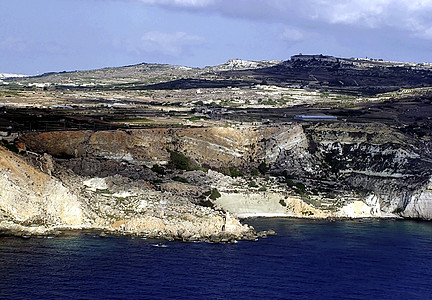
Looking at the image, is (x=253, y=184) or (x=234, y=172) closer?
(x=253, y=184)

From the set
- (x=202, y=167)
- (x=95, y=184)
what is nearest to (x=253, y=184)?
(x=202, y=167)

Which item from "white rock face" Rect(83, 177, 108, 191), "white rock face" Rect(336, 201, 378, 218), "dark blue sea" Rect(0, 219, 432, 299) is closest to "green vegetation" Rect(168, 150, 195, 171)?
"white rock face" Rect(83, 177, 108, 191)

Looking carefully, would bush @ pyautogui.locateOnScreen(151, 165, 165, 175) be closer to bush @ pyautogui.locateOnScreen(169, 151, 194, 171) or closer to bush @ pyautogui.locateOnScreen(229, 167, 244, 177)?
bush @ pyautogui.locateOnScreen(169, 151, 194, 171)

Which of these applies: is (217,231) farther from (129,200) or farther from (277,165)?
(277,165)

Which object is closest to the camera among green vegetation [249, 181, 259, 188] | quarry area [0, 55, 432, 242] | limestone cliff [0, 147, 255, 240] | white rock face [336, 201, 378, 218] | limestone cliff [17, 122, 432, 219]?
limestone cliff [0, 147, 255, 240]

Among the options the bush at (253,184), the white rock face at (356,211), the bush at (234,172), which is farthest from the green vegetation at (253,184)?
the white rock face at (356,211)

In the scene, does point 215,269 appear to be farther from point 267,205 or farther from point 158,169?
point 158,169

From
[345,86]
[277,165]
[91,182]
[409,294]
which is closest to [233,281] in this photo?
[409,294]
